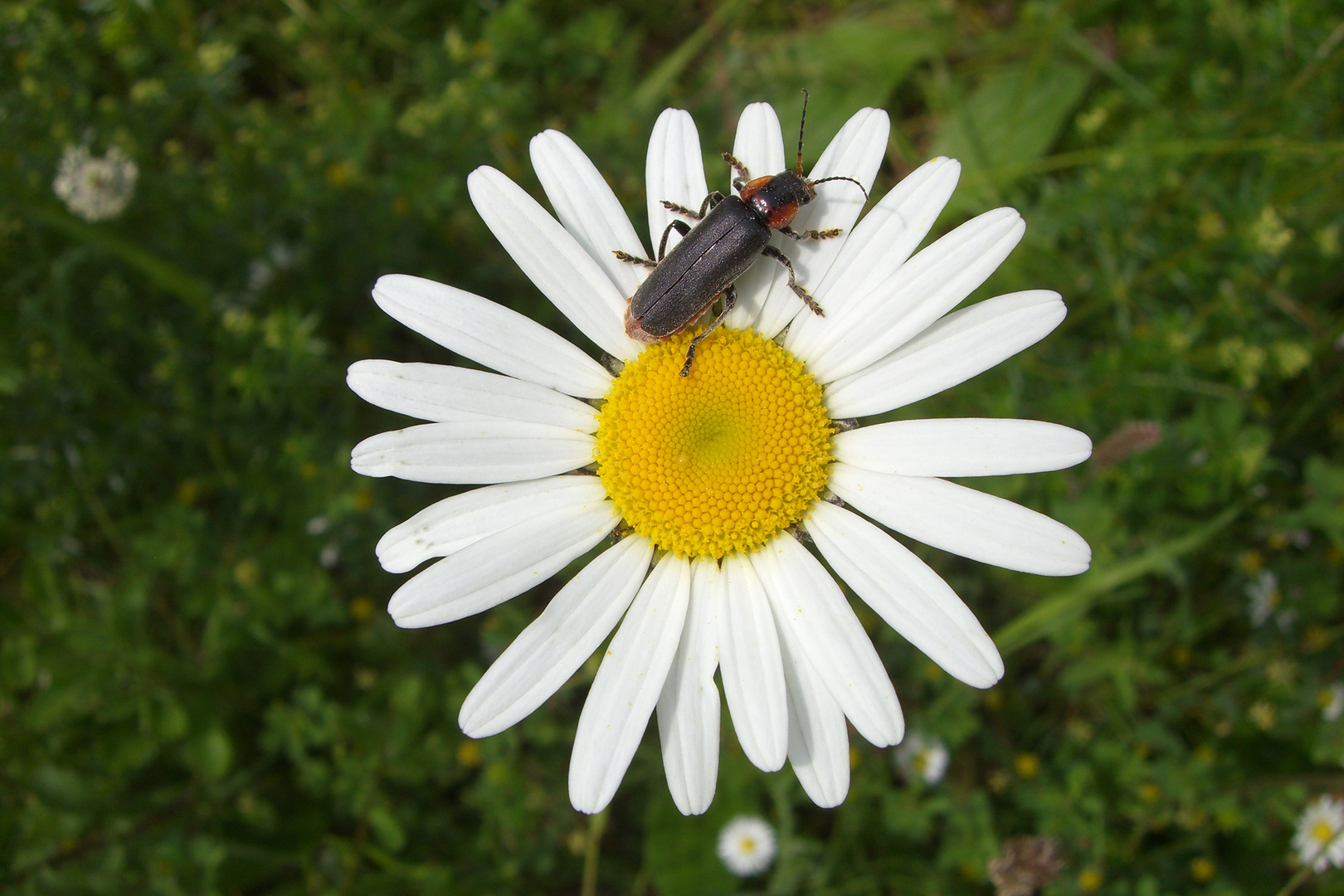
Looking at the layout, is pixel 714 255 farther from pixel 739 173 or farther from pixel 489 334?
pixel 489 334

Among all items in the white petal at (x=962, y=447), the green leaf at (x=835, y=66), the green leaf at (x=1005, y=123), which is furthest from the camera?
the green leaf at (x=835, y=66)

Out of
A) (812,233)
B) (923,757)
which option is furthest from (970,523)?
(923,757)

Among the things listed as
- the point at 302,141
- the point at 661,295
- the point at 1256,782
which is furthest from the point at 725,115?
the point at 1256,782

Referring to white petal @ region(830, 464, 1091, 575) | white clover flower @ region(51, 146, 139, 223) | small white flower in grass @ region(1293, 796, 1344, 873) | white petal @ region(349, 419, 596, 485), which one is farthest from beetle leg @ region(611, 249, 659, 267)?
small white flower in grass @ region(1293, 796, 1344, 873)

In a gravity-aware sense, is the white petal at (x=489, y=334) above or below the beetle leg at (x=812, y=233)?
above

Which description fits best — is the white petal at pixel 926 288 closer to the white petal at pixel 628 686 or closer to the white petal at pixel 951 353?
Answer: the white petal at pixel 951 353

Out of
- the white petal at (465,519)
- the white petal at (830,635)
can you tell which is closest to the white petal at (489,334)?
the white petal at (465,519)

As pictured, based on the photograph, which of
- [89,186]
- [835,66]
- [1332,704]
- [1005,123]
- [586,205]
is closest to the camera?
[586,205]
